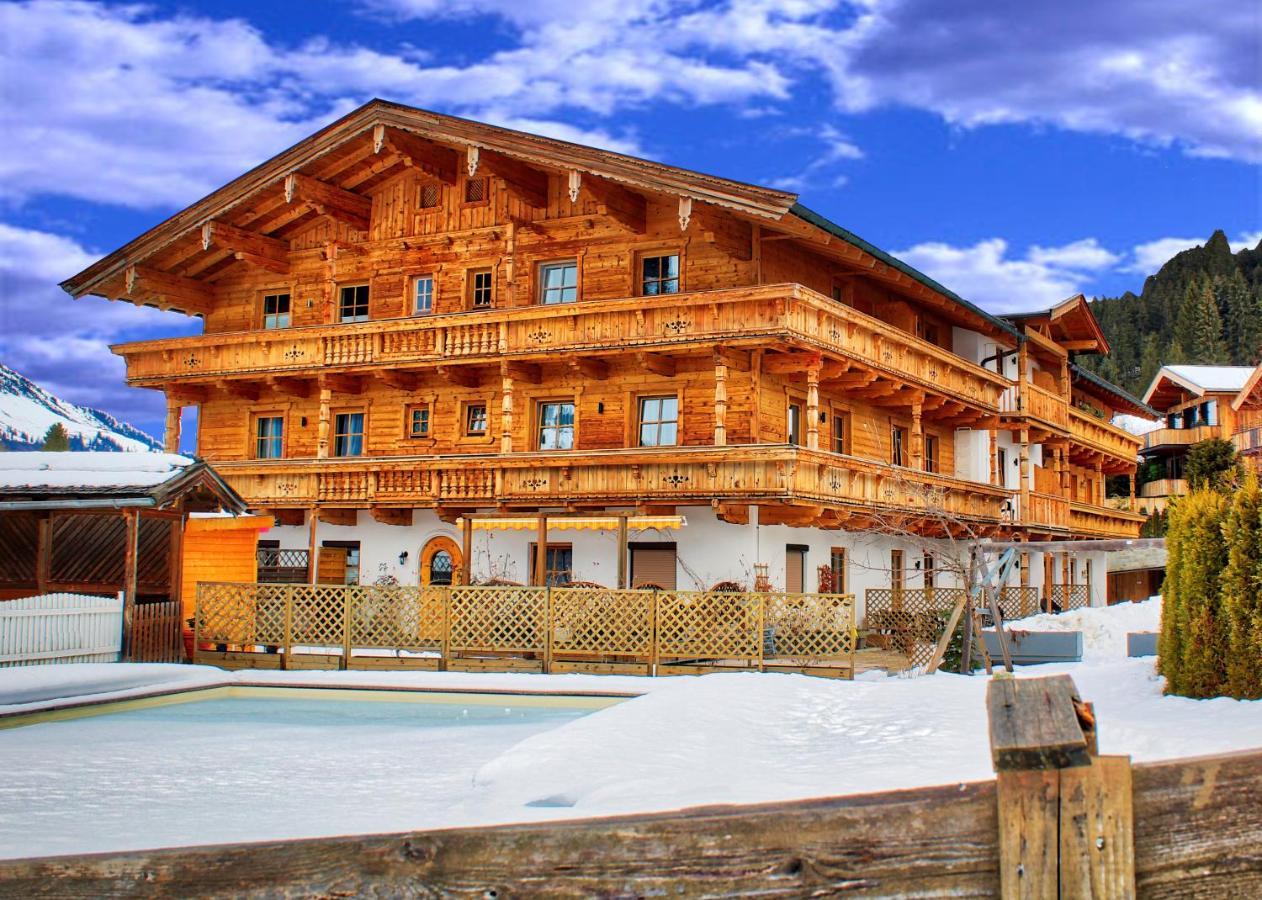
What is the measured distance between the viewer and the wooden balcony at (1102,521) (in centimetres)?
4384

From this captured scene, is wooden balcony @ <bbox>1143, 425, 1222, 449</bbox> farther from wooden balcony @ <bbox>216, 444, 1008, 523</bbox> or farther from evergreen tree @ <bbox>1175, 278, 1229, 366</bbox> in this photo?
wooden balcony @ <bbox>216, 444, 1008, 523</bbox>

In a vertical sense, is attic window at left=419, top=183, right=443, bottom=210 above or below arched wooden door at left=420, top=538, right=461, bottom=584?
above

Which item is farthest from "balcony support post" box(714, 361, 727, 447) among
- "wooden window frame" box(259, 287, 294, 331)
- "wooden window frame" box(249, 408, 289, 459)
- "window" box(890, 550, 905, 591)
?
"wooden window frame" box(259, 287, 294, 331)

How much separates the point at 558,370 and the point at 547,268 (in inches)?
114

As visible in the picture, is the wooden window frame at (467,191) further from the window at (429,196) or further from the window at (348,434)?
the window at (348,434)

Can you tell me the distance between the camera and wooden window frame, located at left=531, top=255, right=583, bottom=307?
32.1 metres

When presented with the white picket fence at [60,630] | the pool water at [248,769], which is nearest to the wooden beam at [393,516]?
the white picket fence at [60,630]

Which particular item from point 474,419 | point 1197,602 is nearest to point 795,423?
point 474,419

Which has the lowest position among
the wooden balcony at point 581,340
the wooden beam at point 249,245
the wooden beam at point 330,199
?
the wooden balcony at point 581,340

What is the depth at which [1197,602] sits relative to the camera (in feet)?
47.2

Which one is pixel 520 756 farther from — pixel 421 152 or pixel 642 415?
pixel 421 152

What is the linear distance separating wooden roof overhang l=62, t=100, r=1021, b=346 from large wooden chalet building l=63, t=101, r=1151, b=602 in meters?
0.08

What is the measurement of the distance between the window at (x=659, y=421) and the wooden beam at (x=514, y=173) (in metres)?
6.02

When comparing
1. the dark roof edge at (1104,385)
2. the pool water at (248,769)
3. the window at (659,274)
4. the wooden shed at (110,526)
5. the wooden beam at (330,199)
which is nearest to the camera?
the pool water at (248,769)
